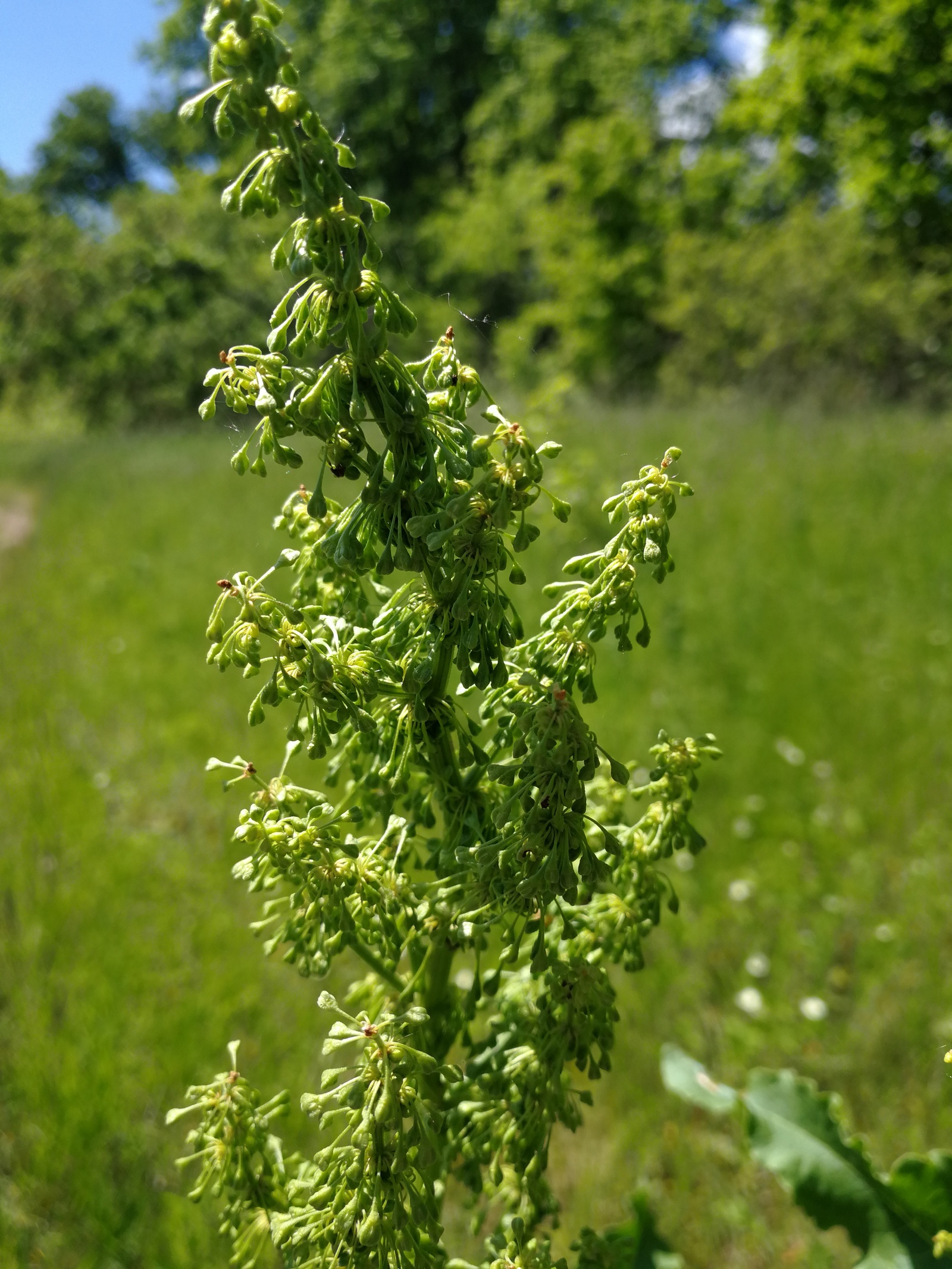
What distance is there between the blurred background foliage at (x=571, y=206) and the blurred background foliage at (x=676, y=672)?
0.08m

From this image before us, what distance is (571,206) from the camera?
17.6 meters

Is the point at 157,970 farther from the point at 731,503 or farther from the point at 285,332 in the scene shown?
the point at 731,503

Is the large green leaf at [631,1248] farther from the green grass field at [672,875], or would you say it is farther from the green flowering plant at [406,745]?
the green grass field at [672,875]

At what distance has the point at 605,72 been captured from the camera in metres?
21.3

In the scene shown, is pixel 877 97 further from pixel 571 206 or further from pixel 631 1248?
pixel 571 206

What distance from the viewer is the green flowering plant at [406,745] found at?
980mm

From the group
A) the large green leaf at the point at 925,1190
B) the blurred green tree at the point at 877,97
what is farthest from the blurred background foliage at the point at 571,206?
the large green leaf at the point at 925,1190

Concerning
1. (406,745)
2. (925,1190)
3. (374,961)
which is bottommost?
(925,1190)

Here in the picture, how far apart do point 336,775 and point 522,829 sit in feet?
1.52

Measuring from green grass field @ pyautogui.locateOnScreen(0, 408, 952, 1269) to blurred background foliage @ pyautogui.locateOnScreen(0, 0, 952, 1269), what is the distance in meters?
0.02

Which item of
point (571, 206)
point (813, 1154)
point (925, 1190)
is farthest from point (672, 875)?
point (571, 206)

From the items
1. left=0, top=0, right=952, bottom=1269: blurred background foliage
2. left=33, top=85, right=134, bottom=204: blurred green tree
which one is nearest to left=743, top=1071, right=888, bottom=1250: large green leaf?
left=0, top=0, right=952, bottom=1269: blurred background foliage

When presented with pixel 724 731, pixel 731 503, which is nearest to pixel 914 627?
pixel 724 731

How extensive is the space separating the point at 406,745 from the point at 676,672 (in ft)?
14.8
